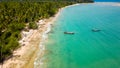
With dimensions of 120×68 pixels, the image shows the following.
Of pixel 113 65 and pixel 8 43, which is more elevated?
pixel 8 43

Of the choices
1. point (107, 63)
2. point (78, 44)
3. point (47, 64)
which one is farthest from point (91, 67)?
point (78, 44)

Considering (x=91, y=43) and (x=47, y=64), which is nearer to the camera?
(x=47, y=64)

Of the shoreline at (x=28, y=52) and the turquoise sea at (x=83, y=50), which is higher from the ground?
the shoreline at (x=28, y=52)

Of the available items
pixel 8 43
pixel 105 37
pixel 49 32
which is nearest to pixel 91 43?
pixel 105 37

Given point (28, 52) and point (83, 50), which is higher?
point (28, 52)

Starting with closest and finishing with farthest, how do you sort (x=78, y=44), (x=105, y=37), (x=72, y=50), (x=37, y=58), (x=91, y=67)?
(x=91, y=67) → (x=37, y=58) → (x=72, y=50) → (x=78, y=44) → (x=105, y=37)

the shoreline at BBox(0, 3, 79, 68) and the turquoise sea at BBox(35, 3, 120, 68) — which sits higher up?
the shoreline at BBox(0, 3, 79, 68)

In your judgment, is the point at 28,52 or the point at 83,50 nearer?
the point at 28,52

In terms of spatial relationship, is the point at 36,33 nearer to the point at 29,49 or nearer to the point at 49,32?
the point at 49,32

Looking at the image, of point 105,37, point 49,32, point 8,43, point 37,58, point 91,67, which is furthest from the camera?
point 49,32

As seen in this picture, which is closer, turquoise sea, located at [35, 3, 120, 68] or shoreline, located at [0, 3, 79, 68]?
shoreline, located at [0, 3, 79, 68]

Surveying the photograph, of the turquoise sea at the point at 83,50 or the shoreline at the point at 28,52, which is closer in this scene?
the shoreline at the point at 28,52
